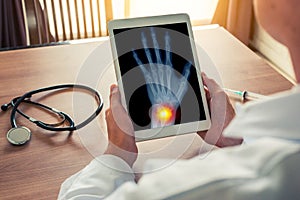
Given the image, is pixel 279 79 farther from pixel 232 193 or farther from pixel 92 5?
pixel 92 5

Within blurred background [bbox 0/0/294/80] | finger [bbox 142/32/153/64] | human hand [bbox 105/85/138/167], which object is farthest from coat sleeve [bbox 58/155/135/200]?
blurred background [bbox 0/0/294/80]

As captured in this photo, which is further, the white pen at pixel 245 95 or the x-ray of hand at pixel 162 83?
the white pen at pixel 245 95

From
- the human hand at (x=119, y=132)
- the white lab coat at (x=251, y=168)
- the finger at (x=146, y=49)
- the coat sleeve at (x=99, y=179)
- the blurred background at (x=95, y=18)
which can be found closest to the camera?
the white lab coat at (x=251, y=168)

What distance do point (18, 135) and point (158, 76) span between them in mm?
356

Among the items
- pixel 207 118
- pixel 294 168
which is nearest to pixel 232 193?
pixel 294 168

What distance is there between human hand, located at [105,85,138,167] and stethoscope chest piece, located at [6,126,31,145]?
0.68ft

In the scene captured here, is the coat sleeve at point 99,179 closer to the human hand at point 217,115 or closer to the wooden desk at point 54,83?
the wooden desk at point 54,83

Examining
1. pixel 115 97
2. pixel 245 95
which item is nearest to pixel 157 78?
pixel 115 97

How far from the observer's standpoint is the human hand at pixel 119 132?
3.13ft

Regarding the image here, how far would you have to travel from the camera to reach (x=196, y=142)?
1.08 metres

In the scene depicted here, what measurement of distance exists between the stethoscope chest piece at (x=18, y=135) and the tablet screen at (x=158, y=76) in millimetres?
260

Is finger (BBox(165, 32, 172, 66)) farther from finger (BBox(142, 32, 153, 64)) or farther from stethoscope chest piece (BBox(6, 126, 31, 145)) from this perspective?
stethoscope chest piece (BBox(6, 126, 31, 145))

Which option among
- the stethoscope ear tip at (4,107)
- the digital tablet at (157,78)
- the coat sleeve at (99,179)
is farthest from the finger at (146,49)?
the stethoscope ear tip at (4,107)

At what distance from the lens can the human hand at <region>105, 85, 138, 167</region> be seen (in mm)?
953
